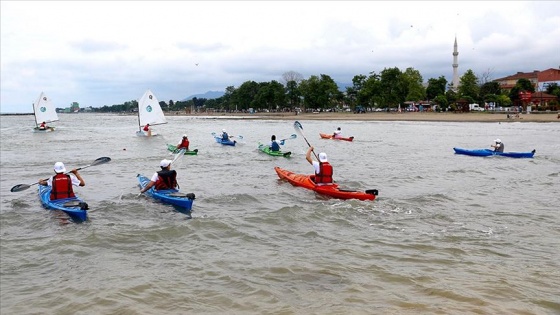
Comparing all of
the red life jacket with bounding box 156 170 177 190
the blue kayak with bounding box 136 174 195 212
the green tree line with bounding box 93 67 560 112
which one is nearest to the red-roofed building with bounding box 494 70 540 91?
the green tree line with bounding box 93 67 560 112

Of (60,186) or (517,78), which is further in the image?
(517,78)

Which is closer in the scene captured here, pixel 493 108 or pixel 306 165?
pixel 306 165

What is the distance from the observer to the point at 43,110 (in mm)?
53781

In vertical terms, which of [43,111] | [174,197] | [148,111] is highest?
[43,111]

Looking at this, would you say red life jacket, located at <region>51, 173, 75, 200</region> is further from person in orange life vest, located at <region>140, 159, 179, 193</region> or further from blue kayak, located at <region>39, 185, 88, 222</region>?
person in orange life vest, located at <region>140, 159, 179, 193</region>

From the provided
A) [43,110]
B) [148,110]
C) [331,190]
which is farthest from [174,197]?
[43,110]

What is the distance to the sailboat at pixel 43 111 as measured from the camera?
5241cm

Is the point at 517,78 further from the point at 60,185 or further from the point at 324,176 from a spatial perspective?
the point at 60,185

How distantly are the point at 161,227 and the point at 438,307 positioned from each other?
22.4 feet

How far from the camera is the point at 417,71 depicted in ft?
311

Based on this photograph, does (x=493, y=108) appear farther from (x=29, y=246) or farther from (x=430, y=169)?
(x=29, y=246)

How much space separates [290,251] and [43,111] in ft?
175

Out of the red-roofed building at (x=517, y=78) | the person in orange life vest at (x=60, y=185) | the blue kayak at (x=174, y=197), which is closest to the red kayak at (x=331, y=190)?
the blue kayak at (x=174, y=197)

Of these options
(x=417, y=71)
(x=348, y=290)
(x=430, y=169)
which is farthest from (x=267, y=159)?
(x=417, y=71)
